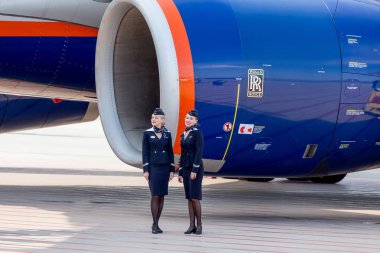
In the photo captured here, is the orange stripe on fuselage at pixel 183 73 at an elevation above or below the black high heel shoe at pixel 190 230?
above

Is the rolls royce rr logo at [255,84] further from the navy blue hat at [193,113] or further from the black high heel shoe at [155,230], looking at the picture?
the black high heel shoe at [155,230]

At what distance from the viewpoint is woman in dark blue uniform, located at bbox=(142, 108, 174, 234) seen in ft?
A: 46.6

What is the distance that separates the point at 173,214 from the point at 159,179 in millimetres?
2649

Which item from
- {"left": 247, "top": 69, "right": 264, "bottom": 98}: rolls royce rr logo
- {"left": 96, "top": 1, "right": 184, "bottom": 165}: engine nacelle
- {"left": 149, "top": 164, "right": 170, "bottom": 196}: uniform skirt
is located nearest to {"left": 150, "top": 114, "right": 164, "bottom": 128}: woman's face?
{"left": 149, "top": 164, "right": 170, "bottom": 196}: uniform skirt

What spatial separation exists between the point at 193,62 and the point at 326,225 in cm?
306

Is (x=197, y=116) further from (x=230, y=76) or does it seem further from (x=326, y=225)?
(x=326, y=225)

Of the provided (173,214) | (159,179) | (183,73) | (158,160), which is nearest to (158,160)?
(158,160)

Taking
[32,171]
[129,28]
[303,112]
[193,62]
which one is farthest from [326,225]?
[32,171]

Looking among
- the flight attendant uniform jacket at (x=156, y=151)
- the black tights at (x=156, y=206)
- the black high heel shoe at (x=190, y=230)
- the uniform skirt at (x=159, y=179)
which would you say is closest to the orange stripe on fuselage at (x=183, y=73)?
the flight attendant uniform jacket at (x=156, y=151)

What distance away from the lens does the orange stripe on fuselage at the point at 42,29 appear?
17.5 meters

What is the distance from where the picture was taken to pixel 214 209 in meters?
17.8

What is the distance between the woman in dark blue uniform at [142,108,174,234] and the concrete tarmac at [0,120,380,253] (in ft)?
1.63

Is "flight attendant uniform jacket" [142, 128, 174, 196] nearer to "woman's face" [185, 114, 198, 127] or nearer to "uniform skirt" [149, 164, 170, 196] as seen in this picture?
"uniform skirt" [149, 164, 170, 196]

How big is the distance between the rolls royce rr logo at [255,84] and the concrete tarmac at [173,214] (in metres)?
1.85
